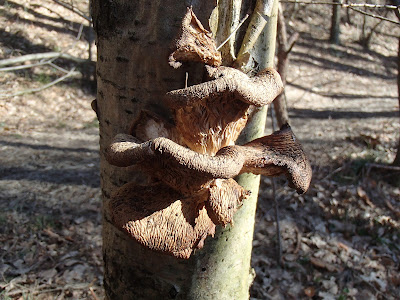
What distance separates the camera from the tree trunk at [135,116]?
1112mm

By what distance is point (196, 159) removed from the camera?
0.93 metres

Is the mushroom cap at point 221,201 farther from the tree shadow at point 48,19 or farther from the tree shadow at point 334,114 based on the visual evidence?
the tree shadow at point 48,19

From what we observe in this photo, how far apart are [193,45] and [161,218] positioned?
0.53m

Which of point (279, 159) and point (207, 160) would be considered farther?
point (279, 159)

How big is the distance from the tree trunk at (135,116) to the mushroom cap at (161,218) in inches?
6.1

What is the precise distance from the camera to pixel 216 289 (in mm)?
1471

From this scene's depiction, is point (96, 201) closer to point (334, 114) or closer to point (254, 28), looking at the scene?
point (254, 28)

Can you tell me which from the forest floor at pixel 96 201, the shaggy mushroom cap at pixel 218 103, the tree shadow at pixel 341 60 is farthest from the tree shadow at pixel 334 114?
the shaggy mushroom cap at pixel 218 103

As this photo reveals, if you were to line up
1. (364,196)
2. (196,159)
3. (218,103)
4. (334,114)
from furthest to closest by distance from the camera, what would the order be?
(334,114)
(364,196)
(218,103)
(196,159)

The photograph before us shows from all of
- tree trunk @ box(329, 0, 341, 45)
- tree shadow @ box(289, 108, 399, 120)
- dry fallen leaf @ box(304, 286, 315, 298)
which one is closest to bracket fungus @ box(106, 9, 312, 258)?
dry fallen leaf @ box(304, 286, 315, 298)

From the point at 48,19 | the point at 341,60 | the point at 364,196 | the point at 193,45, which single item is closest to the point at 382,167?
the point at 364,196

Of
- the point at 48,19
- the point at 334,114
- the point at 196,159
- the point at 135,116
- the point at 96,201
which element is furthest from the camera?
the point at 48,19

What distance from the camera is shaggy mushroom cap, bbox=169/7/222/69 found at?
1.01m

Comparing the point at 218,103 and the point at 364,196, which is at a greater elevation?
the point at 218,103
